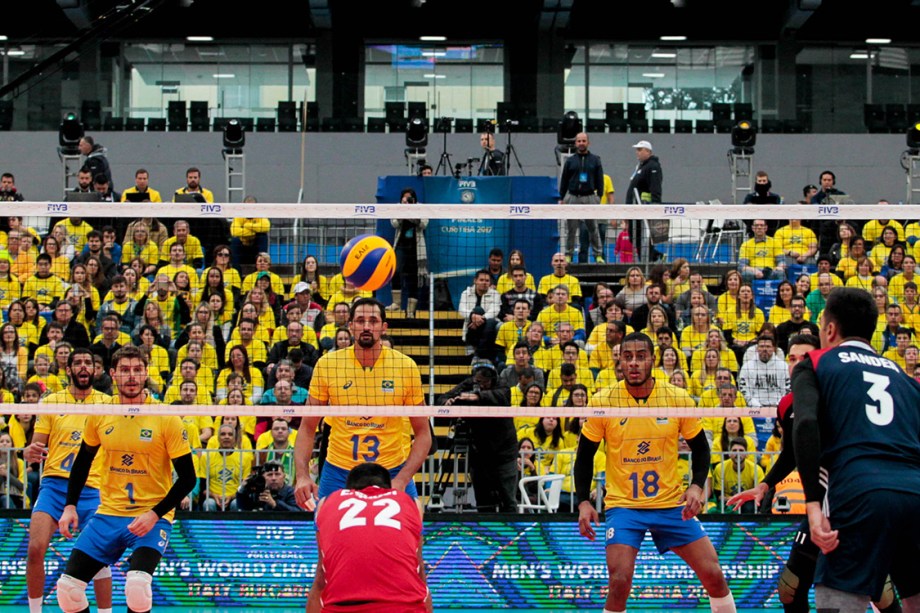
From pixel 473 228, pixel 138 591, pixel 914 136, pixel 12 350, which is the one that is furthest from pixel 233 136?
pixel 138 591

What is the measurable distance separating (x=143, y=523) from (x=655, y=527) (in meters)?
3.69

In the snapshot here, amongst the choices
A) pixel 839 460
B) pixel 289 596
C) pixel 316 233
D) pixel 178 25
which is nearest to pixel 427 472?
pixel 289 596

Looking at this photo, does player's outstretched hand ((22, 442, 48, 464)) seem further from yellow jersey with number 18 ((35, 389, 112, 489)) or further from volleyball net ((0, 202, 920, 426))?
volleyball net ((0, 202, 920, 426))

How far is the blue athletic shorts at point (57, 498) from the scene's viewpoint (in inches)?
408

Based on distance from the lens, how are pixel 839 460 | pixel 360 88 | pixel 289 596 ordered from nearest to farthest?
pixel 839 460 < pixel 289 596 < pixel 360 88

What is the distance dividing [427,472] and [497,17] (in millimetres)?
21049

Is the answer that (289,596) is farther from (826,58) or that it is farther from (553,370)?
(826,58)

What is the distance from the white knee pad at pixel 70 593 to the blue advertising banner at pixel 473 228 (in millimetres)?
9496

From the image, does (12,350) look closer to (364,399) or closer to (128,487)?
(128,487)

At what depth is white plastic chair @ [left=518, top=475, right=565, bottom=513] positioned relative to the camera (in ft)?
44.1

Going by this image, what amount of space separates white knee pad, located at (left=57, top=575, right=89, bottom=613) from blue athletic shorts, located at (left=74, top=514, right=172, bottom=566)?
0.25 meters

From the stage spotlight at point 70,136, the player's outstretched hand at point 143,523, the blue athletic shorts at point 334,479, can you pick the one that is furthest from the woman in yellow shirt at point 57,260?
the player's outstretched hand at point 143,523

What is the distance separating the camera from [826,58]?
109 ft

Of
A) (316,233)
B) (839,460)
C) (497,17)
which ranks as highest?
(497,17)
